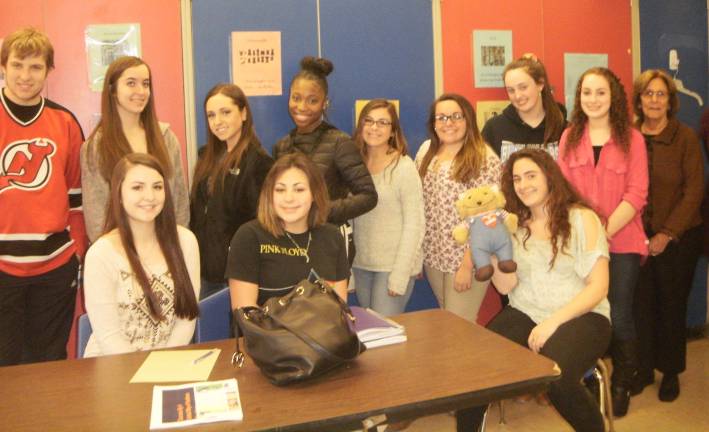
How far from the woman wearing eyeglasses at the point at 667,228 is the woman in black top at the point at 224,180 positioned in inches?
83.1

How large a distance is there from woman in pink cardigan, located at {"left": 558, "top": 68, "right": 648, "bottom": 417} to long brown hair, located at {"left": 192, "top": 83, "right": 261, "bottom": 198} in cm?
148

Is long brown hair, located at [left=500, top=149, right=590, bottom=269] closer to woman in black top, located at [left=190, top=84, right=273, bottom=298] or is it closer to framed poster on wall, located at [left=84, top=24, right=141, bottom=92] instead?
woman in black top, located at [left=190, top=84, right=273, bottom=298]

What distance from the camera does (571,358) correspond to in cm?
224

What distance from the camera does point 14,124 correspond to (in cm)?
252

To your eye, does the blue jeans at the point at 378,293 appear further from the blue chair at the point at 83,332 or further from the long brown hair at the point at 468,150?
the blue chair at the point at 83,332

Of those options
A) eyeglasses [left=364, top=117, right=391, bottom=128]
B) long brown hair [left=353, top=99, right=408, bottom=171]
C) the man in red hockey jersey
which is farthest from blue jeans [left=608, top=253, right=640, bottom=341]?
the man in red hockey jersey

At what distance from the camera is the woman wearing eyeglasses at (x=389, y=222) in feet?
9.77

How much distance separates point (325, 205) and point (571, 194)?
3.30 feet

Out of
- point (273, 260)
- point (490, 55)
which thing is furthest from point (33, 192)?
point (490, 55)

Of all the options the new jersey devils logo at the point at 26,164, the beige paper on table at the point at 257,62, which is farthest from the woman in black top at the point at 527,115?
the new jersey devils logo at the point at 26,164

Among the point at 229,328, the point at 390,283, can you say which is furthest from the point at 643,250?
the point at 229,328

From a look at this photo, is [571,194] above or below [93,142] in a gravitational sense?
below

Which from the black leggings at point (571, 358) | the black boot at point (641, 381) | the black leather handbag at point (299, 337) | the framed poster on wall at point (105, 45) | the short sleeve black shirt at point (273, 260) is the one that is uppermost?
→ the framed poster on wall at point (105, 45)

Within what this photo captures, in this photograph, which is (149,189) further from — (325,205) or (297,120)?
(297,120)
